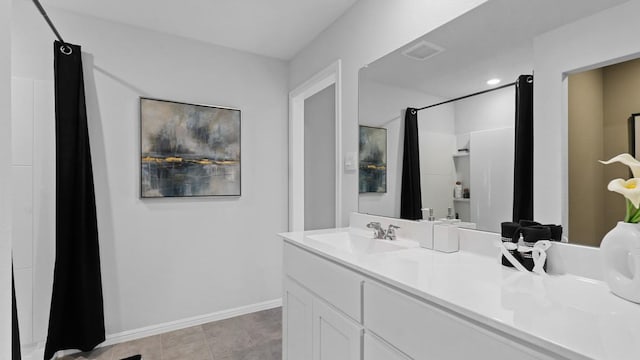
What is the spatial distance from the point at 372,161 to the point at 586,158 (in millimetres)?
1137

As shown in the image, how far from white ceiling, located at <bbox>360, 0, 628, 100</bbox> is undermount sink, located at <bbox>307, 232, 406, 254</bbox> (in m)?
0.80

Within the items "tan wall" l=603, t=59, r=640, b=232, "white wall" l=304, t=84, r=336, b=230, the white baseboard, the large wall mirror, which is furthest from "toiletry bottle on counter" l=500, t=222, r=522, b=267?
the white baseboard

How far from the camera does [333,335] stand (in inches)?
51.4

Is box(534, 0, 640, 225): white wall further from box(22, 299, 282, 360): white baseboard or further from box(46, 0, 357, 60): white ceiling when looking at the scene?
box(22, 299, 282, 360): white baseboard

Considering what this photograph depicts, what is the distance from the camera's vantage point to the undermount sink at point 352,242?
1.71 metres

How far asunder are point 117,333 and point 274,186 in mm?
1734

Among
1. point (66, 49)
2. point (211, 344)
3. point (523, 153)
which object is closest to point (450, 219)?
point (523, 153)

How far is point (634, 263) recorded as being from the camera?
808mm

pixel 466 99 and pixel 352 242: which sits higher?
pixel 466 99

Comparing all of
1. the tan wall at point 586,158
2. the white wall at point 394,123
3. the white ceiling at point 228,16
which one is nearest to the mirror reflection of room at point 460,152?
the white wall at point 394,123

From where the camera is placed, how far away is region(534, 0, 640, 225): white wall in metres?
→ 0.97

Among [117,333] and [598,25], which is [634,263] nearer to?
[598,25]

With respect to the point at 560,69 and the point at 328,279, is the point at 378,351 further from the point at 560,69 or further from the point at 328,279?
the point at 560,69

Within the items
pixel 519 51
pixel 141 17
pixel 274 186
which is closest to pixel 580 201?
pixel 519 51
